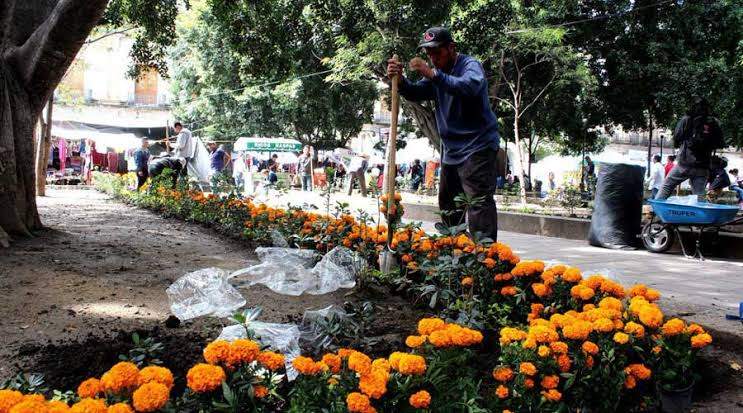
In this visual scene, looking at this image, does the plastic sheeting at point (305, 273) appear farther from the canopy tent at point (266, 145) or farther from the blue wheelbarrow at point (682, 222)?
the canopy tent at point (266, 145)

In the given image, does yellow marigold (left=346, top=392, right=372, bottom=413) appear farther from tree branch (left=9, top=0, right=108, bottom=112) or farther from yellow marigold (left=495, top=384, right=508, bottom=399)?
tree branch (left=9, top=0, right=108, bottom=112)

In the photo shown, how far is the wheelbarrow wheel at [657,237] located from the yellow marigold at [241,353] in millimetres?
6872

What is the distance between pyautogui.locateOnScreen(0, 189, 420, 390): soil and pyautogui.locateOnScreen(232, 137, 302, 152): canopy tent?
80.1 feet

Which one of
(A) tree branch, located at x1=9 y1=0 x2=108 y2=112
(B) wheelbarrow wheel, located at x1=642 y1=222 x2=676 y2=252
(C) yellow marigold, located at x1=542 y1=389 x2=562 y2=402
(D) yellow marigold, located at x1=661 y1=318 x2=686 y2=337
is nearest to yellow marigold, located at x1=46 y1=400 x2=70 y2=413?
(C) yellow marigold, located at x1=542 y1=389 x2=562 y2=402

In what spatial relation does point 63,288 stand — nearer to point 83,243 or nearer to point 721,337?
point 83,243

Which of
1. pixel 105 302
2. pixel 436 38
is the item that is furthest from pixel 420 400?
pixel 436 38

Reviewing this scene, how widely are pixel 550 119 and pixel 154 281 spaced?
1821 centimetres

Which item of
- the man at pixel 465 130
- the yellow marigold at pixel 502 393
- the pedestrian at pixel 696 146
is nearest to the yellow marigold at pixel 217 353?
the yellow marigold at pixel 502 393

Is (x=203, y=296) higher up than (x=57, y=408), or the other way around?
(x=57, y=408)

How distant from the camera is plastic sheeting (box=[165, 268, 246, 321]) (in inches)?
124

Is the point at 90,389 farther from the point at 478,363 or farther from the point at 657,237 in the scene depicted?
the point at 657,237

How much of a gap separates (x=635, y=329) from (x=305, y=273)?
87.2 inches

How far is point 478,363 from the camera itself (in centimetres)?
251

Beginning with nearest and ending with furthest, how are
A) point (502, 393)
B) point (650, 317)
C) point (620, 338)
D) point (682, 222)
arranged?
point (502, 393), point (620, 338), point (650, 317), point (682, 222)
